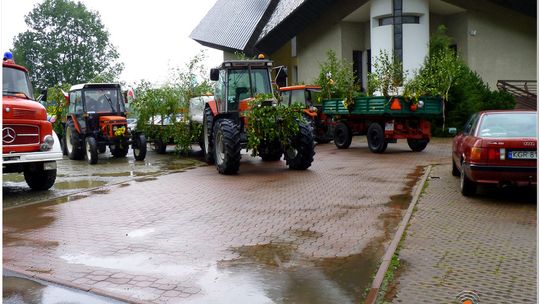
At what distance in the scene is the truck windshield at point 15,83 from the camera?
1141 centimetres

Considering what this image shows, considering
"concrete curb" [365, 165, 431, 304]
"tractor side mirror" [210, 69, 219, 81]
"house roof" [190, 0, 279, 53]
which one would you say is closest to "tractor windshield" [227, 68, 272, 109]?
"tractor side mirror" [210, 69, 219, 81]

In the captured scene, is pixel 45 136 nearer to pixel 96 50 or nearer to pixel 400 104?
pixel 400 104

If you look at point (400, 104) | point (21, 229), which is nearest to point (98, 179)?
point (21, 229)

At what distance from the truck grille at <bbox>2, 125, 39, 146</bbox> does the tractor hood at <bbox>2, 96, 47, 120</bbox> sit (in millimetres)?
190

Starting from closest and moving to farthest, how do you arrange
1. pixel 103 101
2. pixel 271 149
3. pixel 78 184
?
pixel 78 184 < pixel 271 149 < pixel 103 101

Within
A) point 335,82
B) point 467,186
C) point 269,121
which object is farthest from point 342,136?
point 467,186

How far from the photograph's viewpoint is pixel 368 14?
33.0 m

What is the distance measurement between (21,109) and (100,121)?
730 cm

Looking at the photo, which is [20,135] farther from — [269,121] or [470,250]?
[470,250]

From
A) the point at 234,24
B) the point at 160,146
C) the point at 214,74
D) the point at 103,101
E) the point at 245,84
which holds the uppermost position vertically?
the point at 234,24

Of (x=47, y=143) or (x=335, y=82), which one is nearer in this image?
(x=47, y=143)

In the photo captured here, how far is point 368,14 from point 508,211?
2619 cm

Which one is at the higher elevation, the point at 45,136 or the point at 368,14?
the point at 368,14

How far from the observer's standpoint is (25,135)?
1091cm
